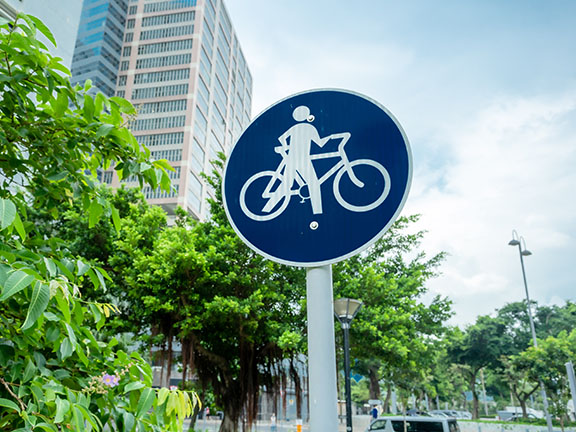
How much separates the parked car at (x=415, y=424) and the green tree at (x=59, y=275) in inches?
548

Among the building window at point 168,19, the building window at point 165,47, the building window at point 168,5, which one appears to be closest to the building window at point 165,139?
the building window at point 165,47

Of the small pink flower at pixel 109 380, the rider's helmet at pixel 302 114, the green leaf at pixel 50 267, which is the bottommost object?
the small pink flower at pixel 109 380

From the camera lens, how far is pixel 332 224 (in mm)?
1497

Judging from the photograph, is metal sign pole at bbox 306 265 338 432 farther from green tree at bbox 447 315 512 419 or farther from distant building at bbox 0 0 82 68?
green tree at bbox 447 315 512 419

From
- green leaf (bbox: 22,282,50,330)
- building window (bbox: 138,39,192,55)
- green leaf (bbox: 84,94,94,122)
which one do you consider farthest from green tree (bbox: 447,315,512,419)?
building window (bbox: 138,39,192,55)

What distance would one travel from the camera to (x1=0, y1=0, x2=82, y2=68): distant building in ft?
34.0

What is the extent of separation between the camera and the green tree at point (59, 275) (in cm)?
157

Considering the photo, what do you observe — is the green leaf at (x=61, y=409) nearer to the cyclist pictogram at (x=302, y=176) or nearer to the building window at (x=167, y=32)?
the cyclist pictogram at (x=302, y=176)

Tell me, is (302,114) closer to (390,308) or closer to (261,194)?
(261,194)

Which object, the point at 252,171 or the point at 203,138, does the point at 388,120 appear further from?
the point at 203,138

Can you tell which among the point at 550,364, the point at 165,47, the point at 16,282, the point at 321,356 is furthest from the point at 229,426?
the point at 165,47

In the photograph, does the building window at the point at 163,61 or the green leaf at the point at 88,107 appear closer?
the green leaf at the point at 88,107

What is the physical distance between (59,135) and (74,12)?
11.8 m

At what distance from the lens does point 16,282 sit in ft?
4.25
